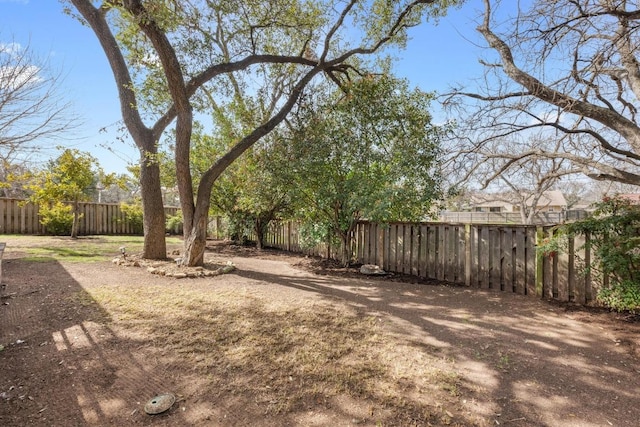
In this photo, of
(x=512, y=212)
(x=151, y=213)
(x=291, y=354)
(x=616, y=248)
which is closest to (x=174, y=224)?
(x=151, y=213)

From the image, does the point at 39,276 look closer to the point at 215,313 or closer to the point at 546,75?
the point at 215,313

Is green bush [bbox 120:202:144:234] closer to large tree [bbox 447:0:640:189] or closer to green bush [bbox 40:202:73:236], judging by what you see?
green bush [bbox 40:202:73:236]

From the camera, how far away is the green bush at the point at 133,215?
45.9 ft

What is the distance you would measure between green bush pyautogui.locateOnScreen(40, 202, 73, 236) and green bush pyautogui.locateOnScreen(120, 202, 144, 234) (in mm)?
2013

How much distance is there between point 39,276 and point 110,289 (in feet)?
5.33

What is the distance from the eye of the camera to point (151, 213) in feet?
23.3

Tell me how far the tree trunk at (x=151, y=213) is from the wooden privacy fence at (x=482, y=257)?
15.6ft

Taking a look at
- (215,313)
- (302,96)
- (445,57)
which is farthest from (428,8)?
(215,313)

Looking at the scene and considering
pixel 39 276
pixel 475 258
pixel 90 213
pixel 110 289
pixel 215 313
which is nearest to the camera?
pixel 215 313

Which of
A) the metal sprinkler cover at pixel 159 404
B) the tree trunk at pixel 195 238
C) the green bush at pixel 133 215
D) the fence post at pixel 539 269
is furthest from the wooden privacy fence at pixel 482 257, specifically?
the green bush at pixel 133 215

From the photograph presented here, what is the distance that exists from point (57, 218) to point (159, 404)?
13280 millimetres

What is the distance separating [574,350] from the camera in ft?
10.5

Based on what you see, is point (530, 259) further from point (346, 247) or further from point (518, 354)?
point (346, 247)

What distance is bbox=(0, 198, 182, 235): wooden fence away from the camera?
11.5 meters
